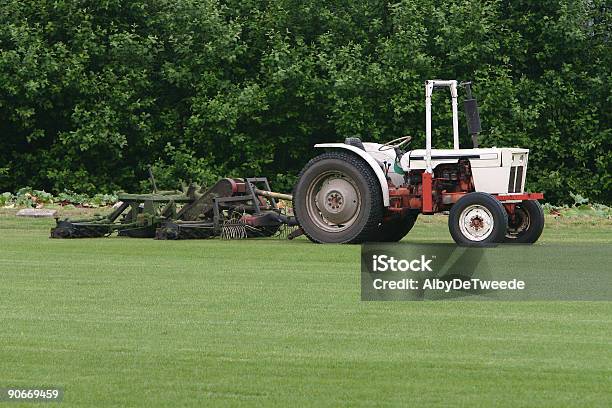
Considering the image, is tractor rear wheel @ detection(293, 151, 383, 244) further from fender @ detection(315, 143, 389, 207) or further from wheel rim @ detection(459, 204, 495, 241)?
wheel rim @ detection(459, 204, 495, 241)

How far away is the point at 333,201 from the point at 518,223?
2.38 meters

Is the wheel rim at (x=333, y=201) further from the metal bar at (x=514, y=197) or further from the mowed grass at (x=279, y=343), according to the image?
the mowed grass at (x=279, y=343)

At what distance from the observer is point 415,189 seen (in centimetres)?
1756

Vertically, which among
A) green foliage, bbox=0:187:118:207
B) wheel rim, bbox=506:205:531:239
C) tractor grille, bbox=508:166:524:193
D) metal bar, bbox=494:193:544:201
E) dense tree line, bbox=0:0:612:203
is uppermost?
dense tree line, bbox=0:0:612:203

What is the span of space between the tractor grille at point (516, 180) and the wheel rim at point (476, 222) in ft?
2.66

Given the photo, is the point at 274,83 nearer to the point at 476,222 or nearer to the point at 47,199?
the point at 47,199

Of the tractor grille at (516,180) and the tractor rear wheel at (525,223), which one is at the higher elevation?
the tractor grille at (516,180)

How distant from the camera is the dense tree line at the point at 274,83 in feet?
87.1

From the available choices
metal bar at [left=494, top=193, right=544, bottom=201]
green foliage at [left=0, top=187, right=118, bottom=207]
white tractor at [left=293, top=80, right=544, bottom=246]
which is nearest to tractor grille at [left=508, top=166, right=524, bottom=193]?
white tractor at [left=293, top=80, right=544, bottom=246]

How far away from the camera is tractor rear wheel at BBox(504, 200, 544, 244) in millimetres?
17328

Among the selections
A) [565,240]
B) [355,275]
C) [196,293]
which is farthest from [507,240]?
[196,293]

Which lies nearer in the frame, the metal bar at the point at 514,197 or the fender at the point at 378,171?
the metal bar at the point at 514,197

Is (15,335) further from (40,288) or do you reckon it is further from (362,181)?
(362,181)

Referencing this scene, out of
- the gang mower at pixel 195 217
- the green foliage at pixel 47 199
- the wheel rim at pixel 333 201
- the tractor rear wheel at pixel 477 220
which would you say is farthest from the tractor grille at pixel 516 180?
the green foliage at pixel 47 199
